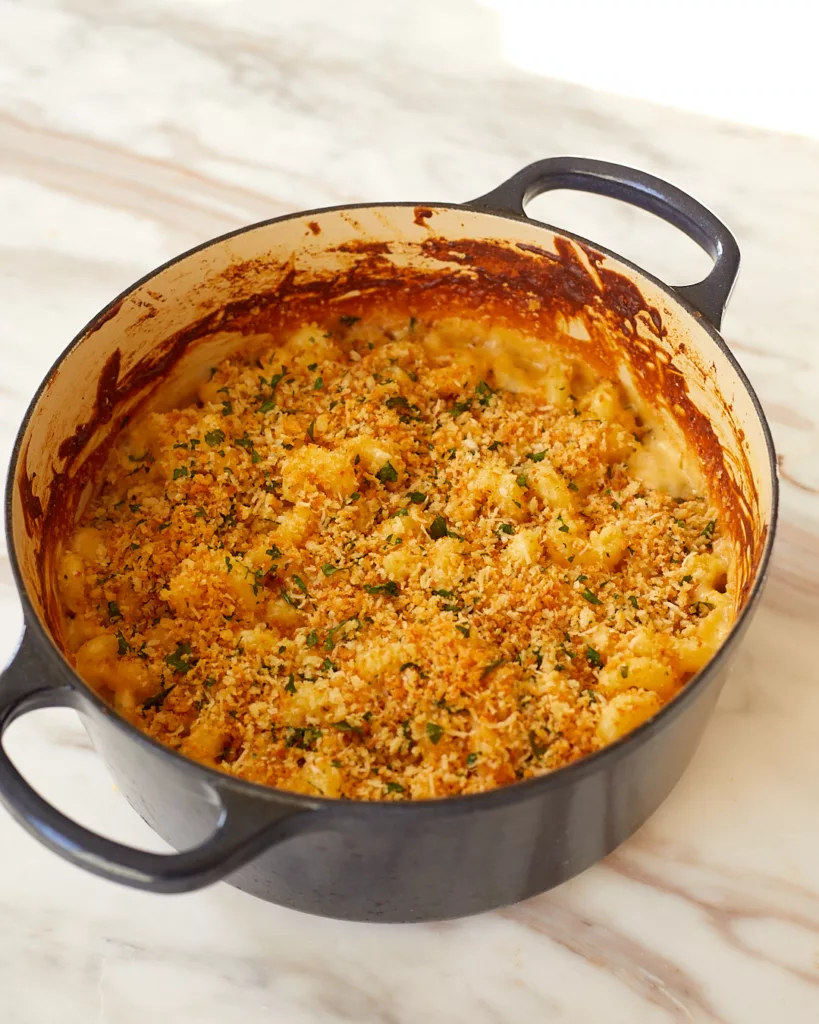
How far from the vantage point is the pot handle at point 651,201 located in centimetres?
133

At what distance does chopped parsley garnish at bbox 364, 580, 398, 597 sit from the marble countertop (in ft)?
1.27

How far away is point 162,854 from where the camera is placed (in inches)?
35.4

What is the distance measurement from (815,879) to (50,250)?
1595 mm

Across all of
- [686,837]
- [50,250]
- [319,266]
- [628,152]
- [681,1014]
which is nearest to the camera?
[681,1014]

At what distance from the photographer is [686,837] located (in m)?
1.31

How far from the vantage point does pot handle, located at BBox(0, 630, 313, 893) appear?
35.4 inches

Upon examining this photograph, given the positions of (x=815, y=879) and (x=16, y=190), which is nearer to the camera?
(x=815, y=879)

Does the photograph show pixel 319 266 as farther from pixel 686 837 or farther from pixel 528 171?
pixel 686 837

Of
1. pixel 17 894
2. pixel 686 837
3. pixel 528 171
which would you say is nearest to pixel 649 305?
pixel 528 171

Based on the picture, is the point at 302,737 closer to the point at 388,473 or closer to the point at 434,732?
the point at 434,732

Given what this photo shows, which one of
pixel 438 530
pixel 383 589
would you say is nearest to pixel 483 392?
pixel 438 530

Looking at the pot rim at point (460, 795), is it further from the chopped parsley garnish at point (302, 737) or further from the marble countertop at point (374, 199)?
the marble countertop at point (374, 199)

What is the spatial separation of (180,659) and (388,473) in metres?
0.37

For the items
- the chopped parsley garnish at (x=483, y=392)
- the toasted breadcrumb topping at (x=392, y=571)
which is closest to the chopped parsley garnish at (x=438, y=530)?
the toasted breadcrumb topping at (x=392, y=571)
